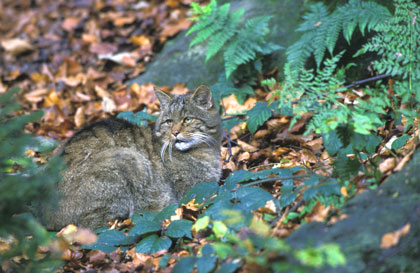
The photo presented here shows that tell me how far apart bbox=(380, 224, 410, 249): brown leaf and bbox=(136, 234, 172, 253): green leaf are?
1.63m

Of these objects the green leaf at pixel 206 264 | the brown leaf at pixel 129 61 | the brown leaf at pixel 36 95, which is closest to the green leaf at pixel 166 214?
the green leaf at pixel 206 264

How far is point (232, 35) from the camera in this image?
593 cm

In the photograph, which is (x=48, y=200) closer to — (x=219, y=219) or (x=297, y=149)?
(x=219, y=219)

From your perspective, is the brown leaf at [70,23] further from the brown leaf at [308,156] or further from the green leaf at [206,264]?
the green leaf at [206,264]

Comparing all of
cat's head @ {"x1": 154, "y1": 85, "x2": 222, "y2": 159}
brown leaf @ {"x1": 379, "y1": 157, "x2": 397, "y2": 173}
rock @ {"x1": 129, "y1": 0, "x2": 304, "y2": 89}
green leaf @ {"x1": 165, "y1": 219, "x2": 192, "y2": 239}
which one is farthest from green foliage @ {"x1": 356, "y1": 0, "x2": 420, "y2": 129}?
rock @ {"x1": 129, "y1": 0, "x2": 304, "y2": 89}

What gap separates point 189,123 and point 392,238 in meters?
3.04

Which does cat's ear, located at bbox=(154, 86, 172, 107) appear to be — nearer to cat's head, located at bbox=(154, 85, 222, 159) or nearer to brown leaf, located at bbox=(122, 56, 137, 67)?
cat's head, located at bbox=(154, 85, 222, 159)

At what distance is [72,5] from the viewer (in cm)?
1059

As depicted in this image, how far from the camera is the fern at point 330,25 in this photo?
483 centimetres

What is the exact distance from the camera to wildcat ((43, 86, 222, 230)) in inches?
168

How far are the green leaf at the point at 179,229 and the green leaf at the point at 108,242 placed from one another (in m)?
0.49

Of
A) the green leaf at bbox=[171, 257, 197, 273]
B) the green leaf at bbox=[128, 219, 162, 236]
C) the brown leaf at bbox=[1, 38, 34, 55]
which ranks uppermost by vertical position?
the green leaf at bbox=[171, 257, 197, 273]

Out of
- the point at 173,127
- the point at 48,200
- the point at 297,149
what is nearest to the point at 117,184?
the point at 173,127

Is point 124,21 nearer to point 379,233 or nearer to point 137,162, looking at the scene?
point 137,162
